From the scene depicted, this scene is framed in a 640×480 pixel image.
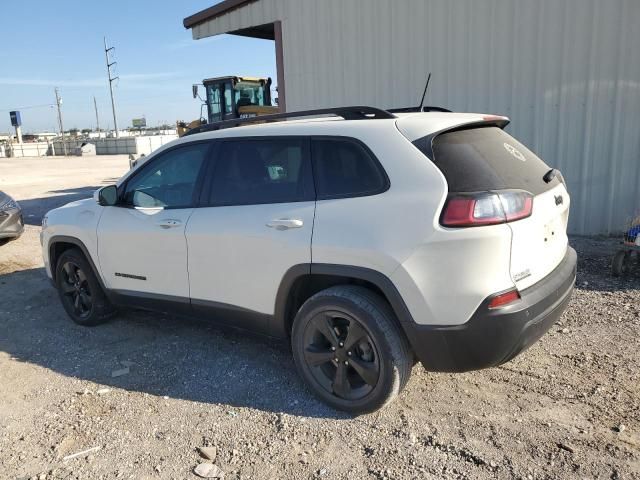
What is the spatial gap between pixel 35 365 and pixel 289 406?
2.16 m

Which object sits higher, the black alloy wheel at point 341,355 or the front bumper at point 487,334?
the front bumper at point 487,334

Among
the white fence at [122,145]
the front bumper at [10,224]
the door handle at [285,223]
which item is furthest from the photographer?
the white fence at [122,145]

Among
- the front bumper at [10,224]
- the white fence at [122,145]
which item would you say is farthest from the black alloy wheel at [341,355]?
the white fence at [122,145]

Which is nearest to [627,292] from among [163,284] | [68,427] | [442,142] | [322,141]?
[442,142]

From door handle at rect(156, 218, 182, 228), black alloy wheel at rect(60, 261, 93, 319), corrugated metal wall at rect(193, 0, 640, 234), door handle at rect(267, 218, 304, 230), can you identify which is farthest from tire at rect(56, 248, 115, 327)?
corrugated metal wall at rect(193, 0, 640, 234)

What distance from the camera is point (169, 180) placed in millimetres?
4109

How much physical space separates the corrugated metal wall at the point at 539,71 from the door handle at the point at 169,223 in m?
5.48

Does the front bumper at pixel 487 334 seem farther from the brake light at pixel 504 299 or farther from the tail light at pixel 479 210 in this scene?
the tail light at pixel 479 210

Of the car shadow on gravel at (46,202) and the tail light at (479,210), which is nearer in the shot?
the tail light at (479,210)

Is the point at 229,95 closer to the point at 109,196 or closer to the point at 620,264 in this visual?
the point at 109,196

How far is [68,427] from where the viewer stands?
3240mm

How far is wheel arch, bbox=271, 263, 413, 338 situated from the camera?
9.49 feet

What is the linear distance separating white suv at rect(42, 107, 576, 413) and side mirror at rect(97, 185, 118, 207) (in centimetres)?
28

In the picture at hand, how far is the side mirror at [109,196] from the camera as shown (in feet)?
14.1
